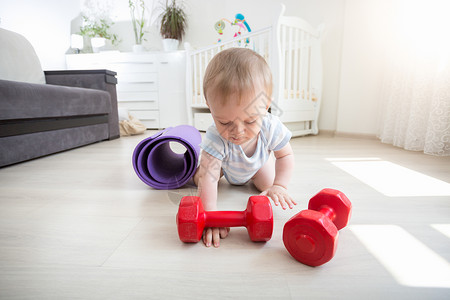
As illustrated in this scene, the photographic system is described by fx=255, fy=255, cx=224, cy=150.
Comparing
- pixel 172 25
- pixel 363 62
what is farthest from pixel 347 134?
pixel 172 25

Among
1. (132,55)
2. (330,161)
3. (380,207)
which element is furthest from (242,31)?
(380,207)

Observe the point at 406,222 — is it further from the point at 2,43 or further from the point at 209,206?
the point at 2,43

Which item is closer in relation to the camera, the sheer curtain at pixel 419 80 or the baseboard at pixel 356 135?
the sheer curtain at pixel 419 80

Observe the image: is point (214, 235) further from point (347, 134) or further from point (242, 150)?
point (347, 134)

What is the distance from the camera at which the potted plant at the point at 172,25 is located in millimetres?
3020

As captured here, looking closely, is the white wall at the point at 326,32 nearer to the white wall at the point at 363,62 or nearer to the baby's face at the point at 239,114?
the white wall at the point at 363,62

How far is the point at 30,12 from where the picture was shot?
8.20 feet

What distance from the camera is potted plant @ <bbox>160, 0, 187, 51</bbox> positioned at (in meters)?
3.02

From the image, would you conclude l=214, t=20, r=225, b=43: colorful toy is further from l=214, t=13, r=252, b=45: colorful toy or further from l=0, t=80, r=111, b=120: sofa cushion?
l=0, t=80, r=111, b=120: sofa cushion

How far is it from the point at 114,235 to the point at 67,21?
3.53 metres

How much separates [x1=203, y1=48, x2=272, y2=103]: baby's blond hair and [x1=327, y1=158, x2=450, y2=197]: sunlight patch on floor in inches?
24.4

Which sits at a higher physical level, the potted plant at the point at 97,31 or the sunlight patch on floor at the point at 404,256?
the potted plant at the point at 97,31

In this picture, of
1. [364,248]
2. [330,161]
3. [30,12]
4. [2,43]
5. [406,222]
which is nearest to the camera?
[364,248]

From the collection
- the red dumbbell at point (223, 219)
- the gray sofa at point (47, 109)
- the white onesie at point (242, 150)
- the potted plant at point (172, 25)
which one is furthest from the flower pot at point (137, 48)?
the red dumbbell at point (223, 219)
